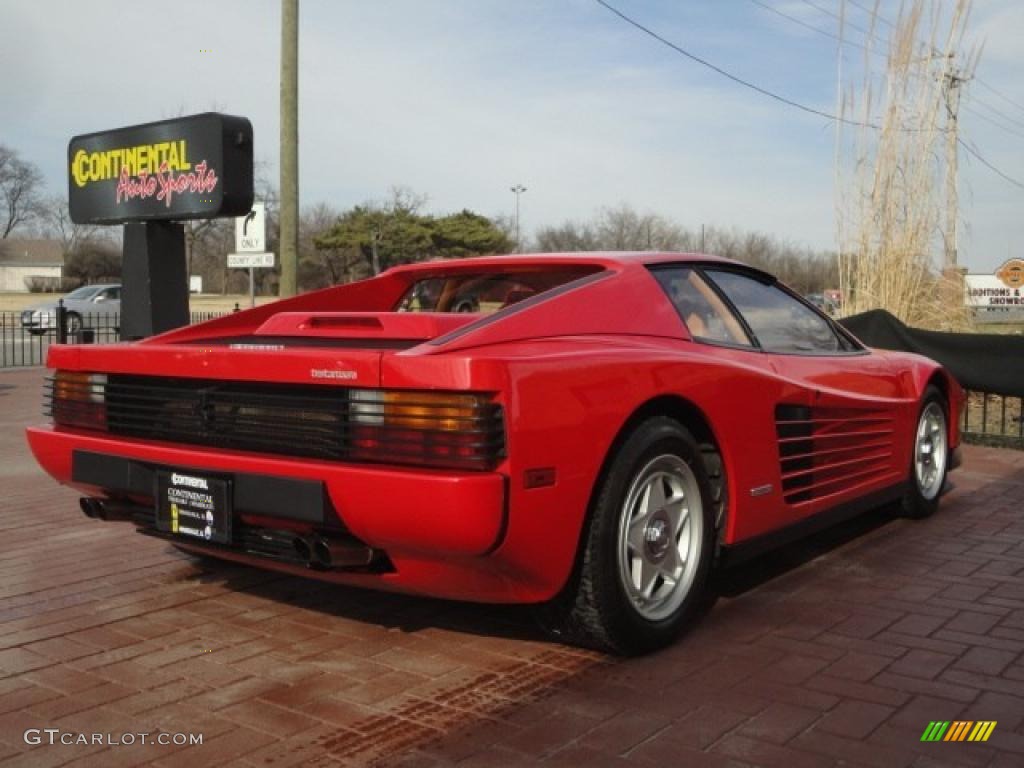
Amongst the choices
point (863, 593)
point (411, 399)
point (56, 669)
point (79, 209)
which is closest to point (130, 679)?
point (56, 669)

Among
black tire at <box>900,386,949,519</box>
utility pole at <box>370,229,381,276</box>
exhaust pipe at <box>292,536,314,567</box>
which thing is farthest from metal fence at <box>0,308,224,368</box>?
utility pole at <box>370,229,381,276</box>

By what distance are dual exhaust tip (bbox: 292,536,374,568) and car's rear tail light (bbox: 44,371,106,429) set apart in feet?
3.74

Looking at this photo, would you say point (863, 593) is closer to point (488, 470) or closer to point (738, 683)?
point (738, 683)

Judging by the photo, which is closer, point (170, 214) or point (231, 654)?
point (231, 654)

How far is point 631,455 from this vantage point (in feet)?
10.5

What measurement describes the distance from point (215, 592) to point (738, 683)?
7.10 feet

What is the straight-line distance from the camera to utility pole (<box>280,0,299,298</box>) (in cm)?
984

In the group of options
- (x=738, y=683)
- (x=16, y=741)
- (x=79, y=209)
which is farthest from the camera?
(x=79, y=209)

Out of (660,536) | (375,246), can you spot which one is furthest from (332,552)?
(375,246)

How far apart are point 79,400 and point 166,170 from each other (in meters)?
3.31

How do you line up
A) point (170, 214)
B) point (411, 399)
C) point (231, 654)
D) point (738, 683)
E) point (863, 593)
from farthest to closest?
point (170, 214) < point (863, 593) < point (231, 654) < point (738, 683) < point (411, 399)

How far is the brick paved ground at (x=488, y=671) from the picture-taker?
2.68m

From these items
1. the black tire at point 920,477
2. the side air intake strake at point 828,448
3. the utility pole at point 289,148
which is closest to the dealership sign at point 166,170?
the utility pole at point 289,148

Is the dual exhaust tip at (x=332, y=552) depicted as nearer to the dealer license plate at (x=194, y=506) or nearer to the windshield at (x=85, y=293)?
the dealer license plate at (x=194, y=506)
